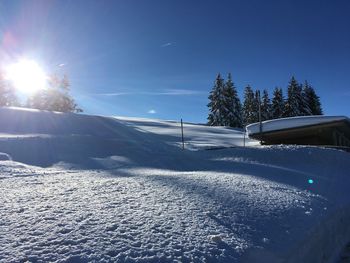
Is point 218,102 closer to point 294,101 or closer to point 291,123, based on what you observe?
point 294,101

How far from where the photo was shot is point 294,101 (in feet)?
165

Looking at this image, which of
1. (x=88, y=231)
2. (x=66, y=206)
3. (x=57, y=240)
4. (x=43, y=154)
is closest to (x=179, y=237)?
(x=88, y=231)

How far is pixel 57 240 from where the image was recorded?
378cm

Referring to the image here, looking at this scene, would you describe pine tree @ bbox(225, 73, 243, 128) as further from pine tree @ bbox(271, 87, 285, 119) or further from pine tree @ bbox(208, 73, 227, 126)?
pine tree @ bbox(271, 87, 285, 119)

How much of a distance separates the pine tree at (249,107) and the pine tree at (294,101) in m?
5.93

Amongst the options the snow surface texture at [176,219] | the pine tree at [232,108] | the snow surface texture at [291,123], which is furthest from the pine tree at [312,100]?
the snow surface texture at [176,219]

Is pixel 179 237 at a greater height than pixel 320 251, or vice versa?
pixel 179 237

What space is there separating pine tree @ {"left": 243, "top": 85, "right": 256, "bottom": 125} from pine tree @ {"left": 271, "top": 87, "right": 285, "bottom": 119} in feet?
11.3

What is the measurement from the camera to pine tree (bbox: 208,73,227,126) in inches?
1914

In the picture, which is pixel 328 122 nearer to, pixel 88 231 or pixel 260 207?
pixel 260 207

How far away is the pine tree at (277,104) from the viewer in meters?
52.3

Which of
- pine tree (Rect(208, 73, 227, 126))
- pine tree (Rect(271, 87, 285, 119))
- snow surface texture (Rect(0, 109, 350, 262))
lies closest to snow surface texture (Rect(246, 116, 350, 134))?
snow surface texture (Rect(0, 109, 350, 262))

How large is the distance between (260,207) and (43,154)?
10587 mm

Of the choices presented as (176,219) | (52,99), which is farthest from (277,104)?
(176,219)
